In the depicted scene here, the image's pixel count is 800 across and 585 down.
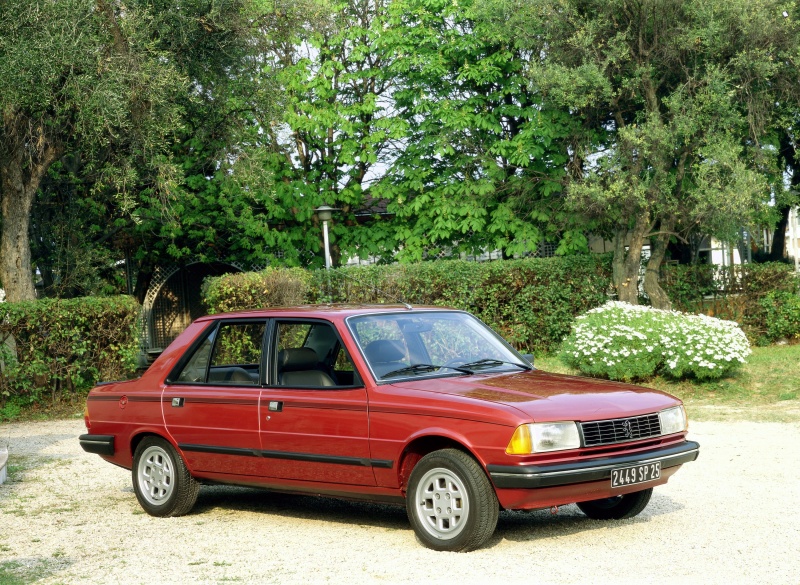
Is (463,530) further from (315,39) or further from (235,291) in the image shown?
(315,39)

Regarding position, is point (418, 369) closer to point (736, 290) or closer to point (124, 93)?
point (124, 93)

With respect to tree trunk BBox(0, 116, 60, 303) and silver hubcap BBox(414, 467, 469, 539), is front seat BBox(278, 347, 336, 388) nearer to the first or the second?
silver hubcap BBox(414, 467, 469, 539)

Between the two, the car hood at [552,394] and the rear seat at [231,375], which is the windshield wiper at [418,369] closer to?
the car hood at [552,394]

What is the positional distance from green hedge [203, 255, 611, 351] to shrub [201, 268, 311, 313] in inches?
17.4

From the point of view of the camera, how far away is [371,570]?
6.61m

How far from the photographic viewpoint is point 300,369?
27.0 feet

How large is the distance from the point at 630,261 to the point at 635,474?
17174mm

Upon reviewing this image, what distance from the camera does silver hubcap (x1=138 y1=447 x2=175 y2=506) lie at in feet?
28.8

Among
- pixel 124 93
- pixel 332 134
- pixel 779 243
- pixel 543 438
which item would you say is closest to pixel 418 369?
pixel 543 438

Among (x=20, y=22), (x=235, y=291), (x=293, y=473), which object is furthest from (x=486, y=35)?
(x=293, y=473)

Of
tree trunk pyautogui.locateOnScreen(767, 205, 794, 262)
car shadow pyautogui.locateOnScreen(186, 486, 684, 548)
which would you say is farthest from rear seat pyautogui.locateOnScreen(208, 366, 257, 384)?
tree trunk pyautogui.locateOnScreen(767, 205, 794, 262)

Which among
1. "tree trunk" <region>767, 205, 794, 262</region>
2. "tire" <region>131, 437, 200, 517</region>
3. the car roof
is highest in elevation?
"tree trunk" <region>767, 205, 794, 262</region>

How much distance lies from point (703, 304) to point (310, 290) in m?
9.32

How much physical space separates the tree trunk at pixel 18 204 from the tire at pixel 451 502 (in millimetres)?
14497
